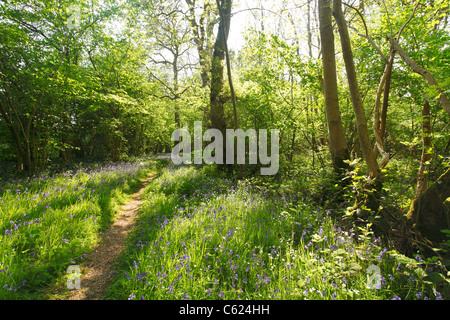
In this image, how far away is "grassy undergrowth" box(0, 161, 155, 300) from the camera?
256 centimetres

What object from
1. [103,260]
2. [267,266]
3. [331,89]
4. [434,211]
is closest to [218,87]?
[331,89]

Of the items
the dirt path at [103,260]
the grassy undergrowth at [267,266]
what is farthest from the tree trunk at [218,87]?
the grassy undergrowth at [267,266]

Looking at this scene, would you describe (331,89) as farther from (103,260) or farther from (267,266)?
(103,260)

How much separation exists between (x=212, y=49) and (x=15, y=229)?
10612 millimetres

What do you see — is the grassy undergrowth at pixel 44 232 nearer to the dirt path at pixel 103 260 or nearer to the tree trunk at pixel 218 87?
the dirt path at pixel 103 260

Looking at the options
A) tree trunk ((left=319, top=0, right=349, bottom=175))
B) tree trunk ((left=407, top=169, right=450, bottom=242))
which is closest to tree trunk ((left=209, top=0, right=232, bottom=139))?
tree trunk ((left=319, top=0, right=349, bottom=175))

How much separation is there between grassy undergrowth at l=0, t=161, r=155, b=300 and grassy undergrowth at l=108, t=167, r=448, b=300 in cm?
86

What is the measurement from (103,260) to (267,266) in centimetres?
272

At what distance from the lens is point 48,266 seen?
111 inches

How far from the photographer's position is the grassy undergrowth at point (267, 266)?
6.91ft

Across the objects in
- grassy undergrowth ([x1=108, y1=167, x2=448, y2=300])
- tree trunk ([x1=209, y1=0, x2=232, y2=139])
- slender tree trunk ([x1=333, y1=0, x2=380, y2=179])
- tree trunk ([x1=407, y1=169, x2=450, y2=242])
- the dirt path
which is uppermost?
tree trunk ([x1=209, y1=0, x2=232, y2=139])

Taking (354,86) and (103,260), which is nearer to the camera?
(103,260)

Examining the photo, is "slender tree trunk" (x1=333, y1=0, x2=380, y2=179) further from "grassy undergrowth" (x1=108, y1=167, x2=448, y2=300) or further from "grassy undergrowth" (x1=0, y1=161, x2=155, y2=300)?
"grassy undergrowth" (x1=0, y1=161, x2=155, y2=300)

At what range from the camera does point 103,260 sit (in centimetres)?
345
